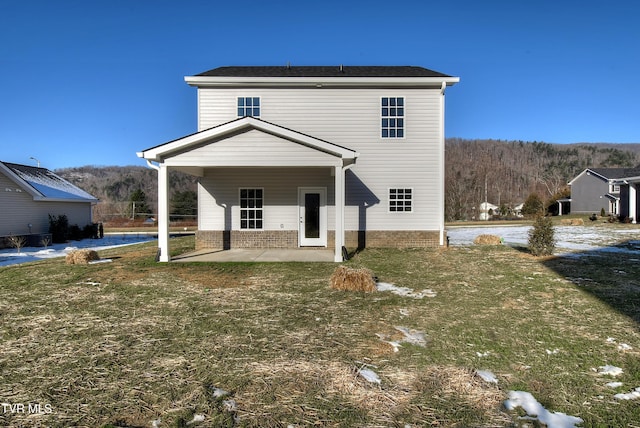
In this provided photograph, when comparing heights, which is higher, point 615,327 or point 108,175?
point 108,175

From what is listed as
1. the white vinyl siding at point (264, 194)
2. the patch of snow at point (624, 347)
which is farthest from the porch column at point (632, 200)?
the patch of snow at point (624, 347)

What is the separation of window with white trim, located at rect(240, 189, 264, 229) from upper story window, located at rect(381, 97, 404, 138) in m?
5.20

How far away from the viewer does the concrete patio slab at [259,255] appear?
10719mm

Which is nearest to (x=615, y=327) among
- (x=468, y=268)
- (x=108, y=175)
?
(x=468, y=268)

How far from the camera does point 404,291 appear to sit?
7098mm

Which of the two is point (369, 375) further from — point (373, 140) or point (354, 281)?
point (373, 140)

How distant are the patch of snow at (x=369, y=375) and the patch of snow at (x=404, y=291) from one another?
10.4 feet

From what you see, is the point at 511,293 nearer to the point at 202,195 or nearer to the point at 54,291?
the point at 54,291

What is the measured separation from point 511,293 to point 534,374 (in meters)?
3.47

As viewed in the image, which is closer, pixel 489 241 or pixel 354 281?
pixel 354 281

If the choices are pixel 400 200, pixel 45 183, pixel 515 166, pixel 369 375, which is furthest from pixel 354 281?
pixel 515 166

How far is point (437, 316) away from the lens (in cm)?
557

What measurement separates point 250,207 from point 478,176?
5769 cm

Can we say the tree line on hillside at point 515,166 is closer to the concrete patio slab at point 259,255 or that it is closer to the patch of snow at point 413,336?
the concrete patio slab at point 259,255
